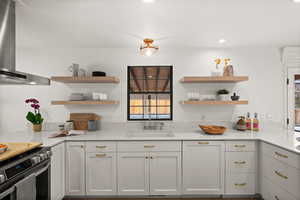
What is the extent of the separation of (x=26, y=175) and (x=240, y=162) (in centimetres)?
257

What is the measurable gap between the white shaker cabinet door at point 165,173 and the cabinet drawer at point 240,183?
2.35 feet

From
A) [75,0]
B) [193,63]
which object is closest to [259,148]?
[193,63]

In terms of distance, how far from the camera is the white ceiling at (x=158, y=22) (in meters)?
1.68

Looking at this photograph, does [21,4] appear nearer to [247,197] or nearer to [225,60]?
[225,60]

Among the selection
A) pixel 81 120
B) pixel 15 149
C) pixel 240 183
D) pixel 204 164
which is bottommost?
pixel 240 183

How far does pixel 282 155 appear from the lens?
→ 184 cm

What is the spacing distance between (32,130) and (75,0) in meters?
2.43

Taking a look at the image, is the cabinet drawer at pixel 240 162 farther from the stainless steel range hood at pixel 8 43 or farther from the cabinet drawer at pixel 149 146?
the stainless steel range hood at pixel 8 43

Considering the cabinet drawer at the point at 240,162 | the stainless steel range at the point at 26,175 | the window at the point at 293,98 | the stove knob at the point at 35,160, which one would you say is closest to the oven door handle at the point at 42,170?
the stainless steel range at the point at 26,175

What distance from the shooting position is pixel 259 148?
7.51 feet

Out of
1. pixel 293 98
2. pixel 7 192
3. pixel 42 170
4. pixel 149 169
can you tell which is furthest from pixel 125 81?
pixel 293 98

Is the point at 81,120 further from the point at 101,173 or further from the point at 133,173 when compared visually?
the point at 133,173

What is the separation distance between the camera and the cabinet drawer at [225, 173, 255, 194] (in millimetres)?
2295

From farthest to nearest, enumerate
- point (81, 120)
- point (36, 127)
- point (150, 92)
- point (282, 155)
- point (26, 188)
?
point (150, 92)
point (81, 120)
point (36, 127)
point (282, 155)
point (26, 188)
